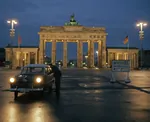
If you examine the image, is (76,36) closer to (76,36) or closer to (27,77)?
(76,36)

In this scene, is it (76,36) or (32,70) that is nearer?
(32,70)

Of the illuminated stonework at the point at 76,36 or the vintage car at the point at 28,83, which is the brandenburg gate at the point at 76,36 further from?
the vintage car at the point at 28,83

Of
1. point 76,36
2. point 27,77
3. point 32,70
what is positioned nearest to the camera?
point 27,77

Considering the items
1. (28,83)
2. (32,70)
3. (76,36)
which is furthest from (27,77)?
(76,36)

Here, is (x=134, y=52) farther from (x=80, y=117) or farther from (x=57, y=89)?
(x=80, y=117)

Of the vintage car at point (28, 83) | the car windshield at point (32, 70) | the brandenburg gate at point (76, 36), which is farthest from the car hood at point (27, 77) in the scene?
the brandenburg gate at point (76, 36)

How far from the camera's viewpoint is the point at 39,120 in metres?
11.3

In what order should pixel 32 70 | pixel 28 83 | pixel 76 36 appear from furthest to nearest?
pixel 76 36 → pixel 32 70 → pixel 28 83

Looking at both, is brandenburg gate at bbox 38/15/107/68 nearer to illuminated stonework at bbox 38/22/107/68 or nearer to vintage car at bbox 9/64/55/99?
illuminated stonework at bbox 38/22/107/68

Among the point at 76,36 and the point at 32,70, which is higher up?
the point at 76,36

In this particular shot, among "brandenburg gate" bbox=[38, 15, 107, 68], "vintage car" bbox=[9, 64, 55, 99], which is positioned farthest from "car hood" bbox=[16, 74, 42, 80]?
"brandenburg gate" bbox=[38, 15, 107, 68]

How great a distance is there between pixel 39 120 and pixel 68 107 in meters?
3.57

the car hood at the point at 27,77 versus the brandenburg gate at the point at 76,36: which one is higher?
the brandenburg gate at the point at 76,36

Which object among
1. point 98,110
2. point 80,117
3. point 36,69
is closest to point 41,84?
point 36,69
